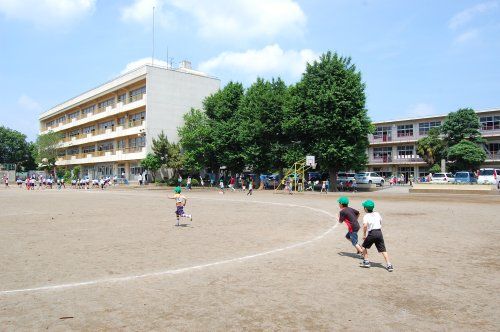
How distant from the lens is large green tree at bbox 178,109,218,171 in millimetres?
45219

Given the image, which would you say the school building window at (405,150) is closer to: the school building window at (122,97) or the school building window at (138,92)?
the school building window at (138,92)

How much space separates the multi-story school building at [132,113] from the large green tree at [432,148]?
2929 centimetres

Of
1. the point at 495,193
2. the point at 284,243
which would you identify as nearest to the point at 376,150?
the point at 495,193

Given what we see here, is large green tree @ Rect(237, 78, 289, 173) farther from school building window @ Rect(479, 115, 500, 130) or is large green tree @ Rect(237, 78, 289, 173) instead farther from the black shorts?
the black shorts

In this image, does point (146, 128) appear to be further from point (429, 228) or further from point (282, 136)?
point (429, 228)

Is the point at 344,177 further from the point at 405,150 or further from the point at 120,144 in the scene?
the point at 120,144

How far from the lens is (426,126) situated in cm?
5938

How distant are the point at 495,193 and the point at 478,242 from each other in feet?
81.6

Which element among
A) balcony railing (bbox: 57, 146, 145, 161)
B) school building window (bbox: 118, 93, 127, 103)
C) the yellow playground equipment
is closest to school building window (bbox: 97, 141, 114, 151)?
balcony railing (bbox: 57, 146, 145, 161)

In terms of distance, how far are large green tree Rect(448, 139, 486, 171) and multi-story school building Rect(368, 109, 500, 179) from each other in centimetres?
520

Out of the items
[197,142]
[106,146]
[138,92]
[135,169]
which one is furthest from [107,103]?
[197,142]

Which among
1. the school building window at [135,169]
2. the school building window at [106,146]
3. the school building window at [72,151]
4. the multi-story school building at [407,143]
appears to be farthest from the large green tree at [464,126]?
the school building window at [72,151]

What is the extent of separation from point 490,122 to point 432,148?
9373 mm

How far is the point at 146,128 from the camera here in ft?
160
